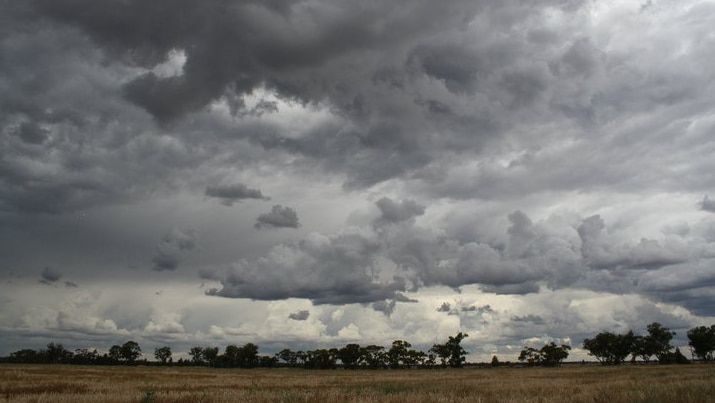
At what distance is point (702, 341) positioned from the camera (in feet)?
505

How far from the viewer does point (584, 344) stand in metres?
181

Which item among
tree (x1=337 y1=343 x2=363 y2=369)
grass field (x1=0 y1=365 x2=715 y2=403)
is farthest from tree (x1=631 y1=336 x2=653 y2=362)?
grass field (x1=0 y1=365 x2=715 y2=403)

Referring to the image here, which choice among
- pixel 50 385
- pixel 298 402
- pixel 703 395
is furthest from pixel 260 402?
pixel 50 385

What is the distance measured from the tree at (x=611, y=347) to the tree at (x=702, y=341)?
662 inches

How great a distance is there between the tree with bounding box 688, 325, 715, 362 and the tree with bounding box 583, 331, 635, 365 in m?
16.8

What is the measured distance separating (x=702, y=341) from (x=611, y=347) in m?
25.2

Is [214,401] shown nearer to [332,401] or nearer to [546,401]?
[332,401]

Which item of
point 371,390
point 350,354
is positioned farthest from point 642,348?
point 371,390

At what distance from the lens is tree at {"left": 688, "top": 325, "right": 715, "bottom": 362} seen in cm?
15262

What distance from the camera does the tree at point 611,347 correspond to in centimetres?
16825

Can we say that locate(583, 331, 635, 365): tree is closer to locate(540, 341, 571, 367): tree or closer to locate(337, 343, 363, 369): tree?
locate(540, 341, 571, 367): tree

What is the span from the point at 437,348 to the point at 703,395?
189 m

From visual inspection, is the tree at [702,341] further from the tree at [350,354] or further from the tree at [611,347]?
the tree at [350,354]

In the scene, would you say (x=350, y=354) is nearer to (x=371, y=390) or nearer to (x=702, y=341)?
(x=702, y=341)
